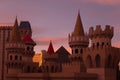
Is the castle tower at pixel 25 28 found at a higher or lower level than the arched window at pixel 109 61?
higher

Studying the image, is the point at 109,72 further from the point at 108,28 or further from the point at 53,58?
the point at 53,58

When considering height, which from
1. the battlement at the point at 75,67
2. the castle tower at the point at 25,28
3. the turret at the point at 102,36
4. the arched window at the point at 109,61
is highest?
the castle tower at the point at 25,28

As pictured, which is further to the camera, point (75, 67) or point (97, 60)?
point (75, 67)

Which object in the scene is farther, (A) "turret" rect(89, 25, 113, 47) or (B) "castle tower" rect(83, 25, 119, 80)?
(A) "turret" rect(89, 25, 113, 47)

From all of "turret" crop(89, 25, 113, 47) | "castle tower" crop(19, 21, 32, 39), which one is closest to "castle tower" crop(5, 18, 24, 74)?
"turret" crop(89, 25, 113, 47)

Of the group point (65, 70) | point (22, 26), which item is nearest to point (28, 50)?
point (65, 70)

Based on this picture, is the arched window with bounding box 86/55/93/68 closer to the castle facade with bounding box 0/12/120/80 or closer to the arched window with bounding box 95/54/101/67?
the castle facade with bounding box 0/12/120/80

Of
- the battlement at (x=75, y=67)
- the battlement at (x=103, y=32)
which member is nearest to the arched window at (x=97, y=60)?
the battlement at (x=103, y=32)

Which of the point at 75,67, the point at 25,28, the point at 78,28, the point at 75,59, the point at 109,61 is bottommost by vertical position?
the point at 75,67

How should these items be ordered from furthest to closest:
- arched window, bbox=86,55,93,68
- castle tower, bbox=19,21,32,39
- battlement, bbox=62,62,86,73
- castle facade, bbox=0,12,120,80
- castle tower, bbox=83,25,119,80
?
castle tower, bbox=19,21,32,39 < battlement, bbox=62,62,86,73 < arched window, bbox=86,55,93,68 < castle facade, bbox=0,12,120,80 < castle tower, bbox=83,25,119,80

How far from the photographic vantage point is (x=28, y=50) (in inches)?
2421

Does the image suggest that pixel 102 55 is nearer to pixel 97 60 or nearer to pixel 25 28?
pixel 97 60

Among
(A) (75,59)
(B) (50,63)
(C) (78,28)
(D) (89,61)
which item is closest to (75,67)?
(A) (75,59)

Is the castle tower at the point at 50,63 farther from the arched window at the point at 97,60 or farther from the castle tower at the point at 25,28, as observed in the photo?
the castle tower at the point at 25,28
